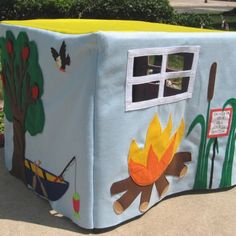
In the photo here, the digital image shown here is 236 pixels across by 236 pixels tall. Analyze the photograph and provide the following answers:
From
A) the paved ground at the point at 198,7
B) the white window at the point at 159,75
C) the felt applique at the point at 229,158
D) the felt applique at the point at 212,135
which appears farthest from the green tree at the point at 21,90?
the paved ground at the point at 198,7

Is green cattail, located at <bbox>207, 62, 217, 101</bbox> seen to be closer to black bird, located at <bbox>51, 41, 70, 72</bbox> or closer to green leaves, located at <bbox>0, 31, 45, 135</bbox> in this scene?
black bird, located at <bbox>51, 41, 70, 72</bbox>

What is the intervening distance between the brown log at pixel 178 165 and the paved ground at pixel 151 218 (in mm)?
268

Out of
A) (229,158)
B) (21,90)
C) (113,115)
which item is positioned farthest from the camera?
(229,158)

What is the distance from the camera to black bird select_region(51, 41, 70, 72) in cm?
351

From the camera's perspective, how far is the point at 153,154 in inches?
153

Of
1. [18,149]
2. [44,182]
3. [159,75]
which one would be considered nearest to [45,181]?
[44,182]

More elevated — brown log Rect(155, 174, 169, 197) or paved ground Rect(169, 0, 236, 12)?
brown log Rect(155, 174, 169, 197)

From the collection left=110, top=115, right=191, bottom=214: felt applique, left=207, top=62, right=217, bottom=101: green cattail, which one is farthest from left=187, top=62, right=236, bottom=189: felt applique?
left=110, top=115, right=191, bottom=214: felt applique

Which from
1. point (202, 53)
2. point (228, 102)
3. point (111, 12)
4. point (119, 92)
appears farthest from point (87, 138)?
point (111, 12)

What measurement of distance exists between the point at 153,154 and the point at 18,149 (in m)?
1.40

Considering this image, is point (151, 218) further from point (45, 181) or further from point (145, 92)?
point (145, 92)

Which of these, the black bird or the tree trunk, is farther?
the tree trunk

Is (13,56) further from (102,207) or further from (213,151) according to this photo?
(213,151)

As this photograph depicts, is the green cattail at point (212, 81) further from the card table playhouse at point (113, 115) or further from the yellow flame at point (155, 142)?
the yellow flame at point (155, 142)
